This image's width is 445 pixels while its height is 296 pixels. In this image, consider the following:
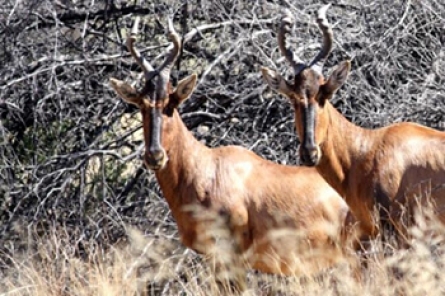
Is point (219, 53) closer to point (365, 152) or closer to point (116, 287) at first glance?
point (365, 152)

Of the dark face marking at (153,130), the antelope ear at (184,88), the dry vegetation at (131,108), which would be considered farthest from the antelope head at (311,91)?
the dry vegetation at (131,108)

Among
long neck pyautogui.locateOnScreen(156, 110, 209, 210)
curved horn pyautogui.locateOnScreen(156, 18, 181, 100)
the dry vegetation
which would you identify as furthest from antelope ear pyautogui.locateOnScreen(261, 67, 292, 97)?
the dry vegetation

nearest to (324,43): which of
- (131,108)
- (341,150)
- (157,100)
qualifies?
(341,150)

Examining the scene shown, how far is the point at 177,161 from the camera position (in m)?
8.60

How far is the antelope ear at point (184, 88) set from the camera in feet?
27.6

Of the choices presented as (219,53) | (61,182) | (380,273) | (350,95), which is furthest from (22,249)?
(380,273)

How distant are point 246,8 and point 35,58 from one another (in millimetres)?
→ 2157

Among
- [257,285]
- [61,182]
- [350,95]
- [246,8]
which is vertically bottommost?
[257,285]

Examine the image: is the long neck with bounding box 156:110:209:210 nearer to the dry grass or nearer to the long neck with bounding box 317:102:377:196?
the dry grass

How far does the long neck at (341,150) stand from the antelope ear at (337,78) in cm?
20

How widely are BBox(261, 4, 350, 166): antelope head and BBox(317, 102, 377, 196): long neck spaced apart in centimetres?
16

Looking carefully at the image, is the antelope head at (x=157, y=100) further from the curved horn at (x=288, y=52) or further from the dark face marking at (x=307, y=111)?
the dark face marking at (x=307, y=111)

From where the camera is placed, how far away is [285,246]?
328 inches

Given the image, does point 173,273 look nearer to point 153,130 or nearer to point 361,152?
point 153,130
